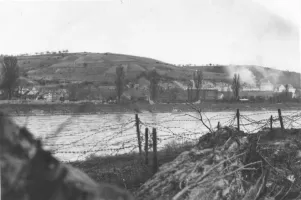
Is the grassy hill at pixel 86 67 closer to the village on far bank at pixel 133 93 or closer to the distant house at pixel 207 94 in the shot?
the village on far bank at pixel 133 93

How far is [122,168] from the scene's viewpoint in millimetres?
10508

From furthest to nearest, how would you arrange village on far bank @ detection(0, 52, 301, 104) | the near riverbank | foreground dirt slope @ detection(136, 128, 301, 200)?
village on far bank @ detection(0, 52, 301, 104) → the near riverbank → foreground dirt slope @ detection(136, 128, 301, 200)

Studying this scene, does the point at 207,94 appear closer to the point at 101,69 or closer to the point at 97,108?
the point at 101,69

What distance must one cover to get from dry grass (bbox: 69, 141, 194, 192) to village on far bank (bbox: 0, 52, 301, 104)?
5946 cm

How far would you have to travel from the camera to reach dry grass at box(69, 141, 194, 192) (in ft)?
28.5

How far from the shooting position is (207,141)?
6555mm

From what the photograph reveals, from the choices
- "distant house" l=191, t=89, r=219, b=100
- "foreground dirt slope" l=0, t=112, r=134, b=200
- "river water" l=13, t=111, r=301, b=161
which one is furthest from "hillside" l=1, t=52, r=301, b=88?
"foreground dirt slope" l=0, t=112, r=134, b=200

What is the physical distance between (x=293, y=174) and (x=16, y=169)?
482cm

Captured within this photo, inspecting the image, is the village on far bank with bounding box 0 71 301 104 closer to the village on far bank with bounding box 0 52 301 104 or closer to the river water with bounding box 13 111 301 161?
the village on far bank with bounding box 0 52 301 104

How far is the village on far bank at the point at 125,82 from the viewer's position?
7882 centimetres

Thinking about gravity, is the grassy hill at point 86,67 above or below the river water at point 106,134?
above

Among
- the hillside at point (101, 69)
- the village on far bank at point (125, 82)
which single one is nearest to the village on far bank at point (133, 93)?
the village on far bank at point (125, 82)

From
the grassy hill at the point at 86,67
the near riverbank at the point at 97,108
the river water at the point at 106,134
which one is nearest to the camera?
the river water at the point at 106,134

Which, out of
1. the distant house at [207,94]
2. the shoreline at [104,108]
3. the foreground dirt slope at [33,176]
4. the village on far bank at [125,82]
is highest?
the village on far bank at [125,82]
